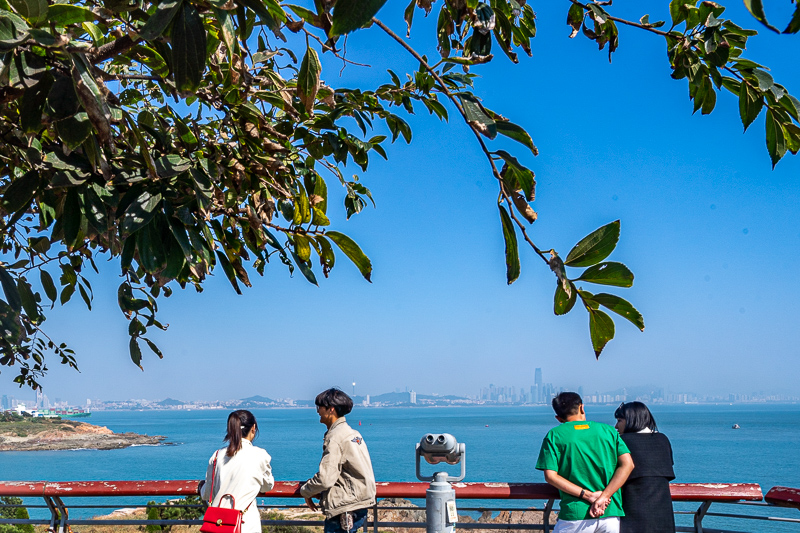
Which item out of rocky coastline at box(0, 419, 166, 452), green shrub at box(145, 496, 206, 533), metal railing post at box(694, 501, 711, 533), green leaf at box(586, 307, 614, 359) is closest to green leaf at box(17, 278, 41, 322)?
green shrub at box(145, 496, 206, 533)

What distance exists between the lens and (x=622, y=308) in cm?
94

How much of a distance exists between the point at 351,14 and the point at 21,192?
1157mm

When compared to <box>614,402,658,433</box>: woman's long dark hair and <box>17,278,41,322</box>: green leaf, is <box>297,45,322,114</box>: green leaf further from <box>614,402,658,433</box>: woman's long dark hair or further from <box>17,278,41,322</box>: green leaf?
<box>614,402,658,433</box>: woman's long dark hair

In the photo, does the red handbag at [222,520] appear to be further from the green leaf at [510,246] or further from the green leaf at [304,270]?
the green leaf at [510,246]

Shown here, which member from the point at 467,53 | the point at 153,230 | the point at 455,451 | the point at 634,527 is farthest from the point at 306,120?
the point at 634,527

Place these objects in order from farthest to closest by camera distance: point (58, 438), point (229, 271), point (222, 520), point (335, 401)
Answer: point (58, 438) → point (335, 401) → point (222, 520) → point (229, 271)

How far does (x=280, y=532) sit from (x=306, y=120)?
4492 millimetres

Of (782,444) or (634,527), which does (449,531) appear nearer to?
(634,527)

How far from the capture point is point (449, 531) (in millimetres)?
3033

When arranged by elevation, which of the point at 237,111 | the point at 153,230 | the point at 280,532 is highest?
the point at 237,111

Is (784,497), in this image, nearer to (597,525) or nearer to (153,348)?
(597,525)

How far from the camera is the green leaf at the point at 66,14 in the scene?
1057mm

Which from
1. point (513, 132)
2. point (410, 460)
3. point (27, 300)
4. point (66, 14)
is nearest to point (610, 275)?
point (513, 132)

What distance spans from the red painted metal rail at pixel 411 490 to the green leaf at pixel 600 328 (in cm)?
241
